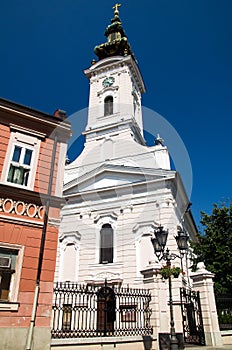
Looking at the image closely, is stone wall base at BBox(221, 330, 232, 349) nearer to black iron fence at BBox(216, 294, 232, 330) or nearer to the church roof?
black iron fence at BBox(216, 294, 232, 330)

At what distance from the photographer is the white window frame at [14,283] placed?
8.63 m

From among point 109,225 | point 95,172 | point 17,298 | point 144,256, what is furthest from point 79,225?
point 17,298

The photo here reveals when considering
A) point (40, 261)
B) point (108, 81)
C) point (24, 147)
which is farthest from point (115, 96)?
point (40, 261)

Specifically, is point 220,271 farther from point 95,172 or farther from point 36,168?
point 36,168

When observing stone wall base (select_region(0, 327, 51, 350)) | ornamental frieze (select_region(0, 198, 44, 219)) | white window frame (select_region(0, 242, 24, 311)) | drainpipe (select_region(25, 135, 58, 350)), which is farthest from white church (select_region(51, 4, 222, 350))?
ornamental frieze (select_region(0, 198, 44, 219))

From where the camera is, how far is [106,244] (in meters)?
21.2

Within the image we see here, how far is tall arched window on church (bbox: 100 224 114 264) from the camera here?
2057 cm

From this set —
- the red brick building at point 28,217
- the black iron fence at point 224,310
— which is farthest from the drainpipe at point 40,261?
the black iron fence at point 224,310

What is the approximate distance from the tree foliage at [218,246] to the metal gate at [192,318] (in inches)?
281

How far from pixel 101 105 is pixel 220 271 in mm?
19544

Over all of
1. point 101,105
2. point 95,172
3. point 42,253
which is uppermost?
point 101,105

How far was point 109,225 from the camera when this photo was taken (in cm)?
2172

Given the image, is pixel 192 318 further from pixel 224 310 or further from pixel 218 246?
pixel 218 246

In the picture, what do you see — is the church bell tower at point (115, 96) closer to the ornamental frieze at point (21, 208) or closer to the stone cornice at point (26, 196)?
the stone cornice at point (26, 196)
